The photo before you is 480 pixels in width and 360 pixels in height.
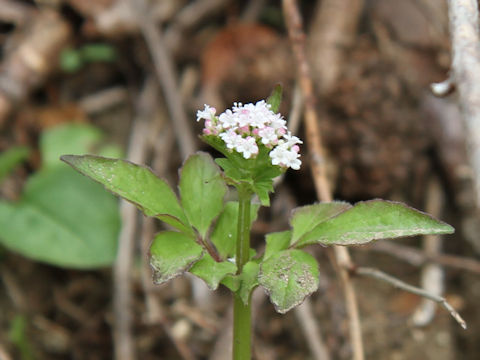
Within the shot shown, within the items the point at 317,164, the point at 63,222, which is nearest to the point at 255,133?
the point at 317,164

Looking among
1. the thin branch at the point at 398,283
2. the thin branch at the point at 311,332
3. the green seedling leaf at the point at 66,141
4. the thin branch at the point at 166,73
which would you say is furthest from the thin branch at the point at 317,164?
the green seedling leaf at the point at 66,141

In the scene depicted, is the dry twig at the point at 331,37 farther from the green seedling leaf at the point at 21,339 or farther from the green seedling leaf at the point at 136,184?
the green seedling leaf at the point at 136,184

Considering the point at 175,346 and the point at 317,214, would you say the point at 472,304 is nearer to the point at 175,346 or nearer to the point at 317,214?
the point at 175,346

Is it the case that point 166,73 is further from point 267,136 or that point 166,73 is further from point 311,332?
point 267,136

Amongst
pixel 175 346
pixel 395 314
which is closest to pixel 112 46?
pixel 175 346

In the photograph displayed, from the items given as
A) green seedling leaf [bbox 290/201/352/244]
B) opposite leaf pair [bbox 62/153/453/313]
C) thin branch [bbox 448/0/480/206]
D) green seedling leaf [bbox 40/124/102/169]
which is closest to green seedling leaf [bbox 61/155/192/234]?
opposite leaf pair [bbox 62/153/453/313]
